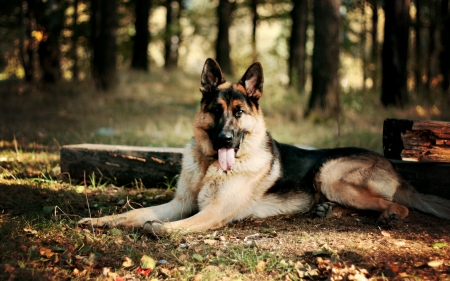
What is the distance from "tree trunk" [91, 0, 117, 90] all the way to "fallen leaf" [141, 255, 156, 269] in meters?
12.4

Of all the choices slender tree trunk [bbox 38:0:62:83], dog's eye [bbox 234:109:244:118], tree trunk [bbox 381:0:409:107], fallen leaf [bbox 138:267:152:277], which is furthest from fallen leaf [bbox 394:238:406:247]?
slender tree trunk [bbox 38:0:62:83]

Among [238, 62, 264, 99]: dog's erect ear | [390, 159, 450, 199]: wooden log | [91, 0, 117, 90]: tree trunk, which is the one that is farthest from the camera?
[91, 0, 117, 90]: tree trunk

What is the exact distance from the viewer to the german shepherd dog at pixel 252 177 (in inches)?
169

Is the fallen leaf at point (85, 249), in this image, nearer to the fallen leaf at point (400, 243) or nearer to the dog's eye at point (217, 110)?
the dog's eye at point (217, 110)

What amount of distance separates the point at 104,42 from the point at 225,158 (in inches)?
452

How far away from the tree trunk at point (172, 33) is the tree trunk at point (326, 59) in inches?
505

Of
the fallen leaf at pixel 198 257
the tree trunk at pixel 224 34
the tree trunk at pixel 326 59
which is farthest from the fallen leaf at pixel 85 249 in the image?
the tree trunk at pixel 224 34

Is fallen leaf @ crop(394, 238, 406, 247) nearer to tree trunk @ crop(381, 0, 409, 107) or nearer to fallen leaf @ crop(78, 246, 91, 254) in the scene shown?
fallen leaf @ crop(78, 246, 91, 254)

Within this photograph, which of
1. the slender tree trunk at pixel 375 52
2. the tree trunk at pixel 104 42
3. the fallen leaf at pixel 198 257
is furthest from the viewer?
the slender tree trunk at pixel 375 52

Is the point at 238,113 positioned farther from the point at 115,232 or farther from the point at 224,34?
the point at 224,34

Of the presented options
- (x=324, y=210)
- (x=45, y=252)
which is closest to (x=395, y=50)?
(x=324, y=210)

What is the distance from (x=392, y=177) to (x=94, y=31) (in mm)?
12998

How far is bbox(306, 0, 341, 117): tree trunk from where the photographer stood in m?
9.86

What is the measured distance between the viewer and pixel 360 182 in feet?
15.1
